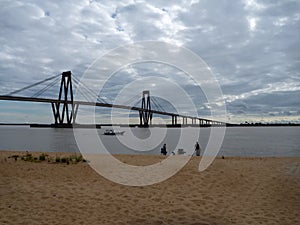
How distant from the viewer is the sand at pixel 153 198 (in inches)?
217

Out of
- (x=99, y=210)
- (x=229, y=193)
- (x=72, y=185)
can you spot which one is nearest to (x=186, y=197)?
(x=229, y=193)

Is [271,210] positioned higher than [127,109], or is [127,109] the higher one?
[127,109]

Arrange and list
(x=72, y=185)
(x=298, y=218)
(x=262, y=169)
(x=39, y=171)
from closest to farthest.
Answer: (x=298, y=218), (x=72, y=185), (x=39, y=171), (x=262, y=169)

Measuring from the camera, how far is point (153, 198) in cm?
691

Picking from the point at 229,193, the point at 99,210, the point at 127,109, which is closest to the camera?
the point at 99,210

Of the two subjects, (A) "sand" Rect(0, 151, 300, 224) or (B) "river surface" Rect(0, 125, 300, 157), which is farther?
(B) "river surface" Rect(0, 125, 300, 157)

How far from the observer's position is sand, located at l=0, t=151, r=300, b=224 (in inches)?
217

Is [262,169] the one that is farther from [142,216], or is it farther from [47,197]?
[47,197]

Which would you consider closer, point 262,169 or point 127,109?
point 262,169

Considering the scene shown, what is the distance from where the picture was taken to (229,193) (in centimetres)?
739

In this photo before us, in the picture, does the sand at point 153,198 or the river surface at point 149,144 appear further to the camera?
the river surface at point 149,144

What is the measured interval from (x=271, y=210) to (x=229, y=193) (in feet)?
4.68

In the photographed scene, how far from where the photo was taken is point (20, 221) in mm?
5168

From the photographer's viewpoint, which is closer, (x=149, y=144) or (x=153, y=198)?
(x=153, y=198)
